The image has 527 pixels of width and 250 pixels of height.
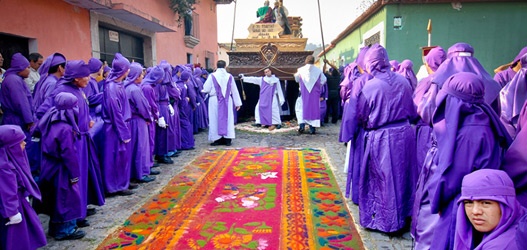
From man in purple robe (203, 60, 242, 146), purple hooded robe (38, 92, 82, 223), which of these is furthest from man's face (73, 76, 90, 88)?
man in purple robe (203, 60, 242, 146)

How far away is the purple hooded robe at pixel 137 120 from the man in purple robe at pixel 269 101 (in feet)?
16.7

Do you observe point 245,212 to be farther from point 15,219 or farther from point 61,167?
point 15,219

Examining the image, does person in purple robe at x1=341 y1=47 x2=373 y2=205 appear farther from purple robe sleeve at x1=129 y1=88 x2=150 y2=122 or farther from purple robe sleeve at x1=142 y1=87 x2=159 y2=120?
purple robe sleeve at x1=142 y1=87 x2=159 y2=120

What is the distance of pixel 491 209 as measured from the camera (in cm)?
186

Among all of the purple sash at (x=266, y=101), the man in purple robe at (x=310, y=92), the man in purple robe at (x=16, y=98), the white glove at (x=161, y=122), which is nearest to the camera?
the man in purple robe at (x=16, y=98)

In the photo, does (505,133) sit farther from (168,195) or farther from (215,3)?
(215,3)

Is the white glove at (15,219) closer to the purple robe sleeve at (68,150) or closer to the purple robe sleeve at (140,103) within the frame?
the purple robe sleeve at (68,150)

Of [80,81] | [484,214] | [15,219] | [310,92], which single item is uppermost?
[80,81]

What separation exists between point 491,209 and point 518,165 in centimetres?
46

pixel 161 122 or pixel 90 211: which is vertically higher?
pixel 161 122

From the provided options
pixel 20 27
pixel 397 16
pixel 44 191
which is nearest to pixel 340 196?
pixel 44 191

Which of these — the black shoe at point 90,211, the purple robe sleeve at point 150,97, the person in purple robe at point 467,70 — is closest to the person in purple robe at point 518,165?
the person in purple robe at point 467,70

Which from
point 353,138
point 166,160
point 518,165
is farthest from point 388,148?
point 166,160

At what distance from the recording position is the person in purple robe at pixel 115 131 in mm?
4738
